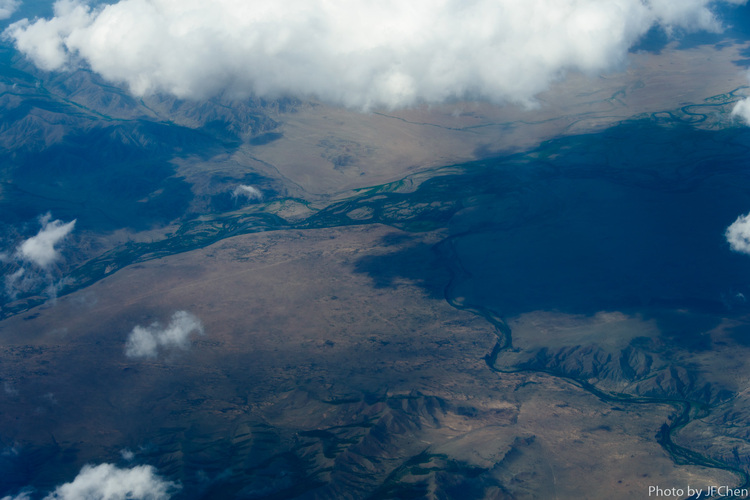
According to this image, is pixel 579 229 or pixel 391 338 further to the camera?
pixel 579 229

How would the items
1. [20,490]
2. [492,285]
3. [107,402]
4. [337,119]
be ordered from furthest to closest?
[337,119]
[492,285]
[107,402]
[20,490]

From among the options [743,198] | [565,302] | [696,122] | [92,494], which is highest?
[696,122]

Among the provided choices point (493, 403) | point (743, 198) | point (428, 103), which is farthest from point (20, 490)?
point (428, 103)

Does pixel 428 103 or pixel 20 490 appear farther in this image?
pixel 428 103

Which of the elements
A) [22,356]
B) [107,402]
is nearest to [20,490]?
[107,402]

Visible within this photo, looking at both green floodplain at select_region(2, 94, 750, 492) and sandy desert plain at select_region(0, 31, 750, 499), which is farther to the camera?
green floodplain at select_region(2, 94, 750, 492)

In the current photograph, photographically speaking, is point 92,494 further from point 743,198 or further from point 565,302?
point 743,198

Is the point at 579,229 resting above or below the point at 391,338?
above

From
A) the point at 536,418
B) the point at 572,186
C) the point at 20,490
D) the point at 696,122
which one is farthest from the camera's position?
the point at 696,122

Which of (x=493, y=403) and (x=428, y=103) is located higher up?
(x=428, y=103)

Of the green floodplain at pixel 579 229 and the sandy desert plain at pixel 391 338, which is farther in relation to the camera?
the green floodplain at pixel 579 229
